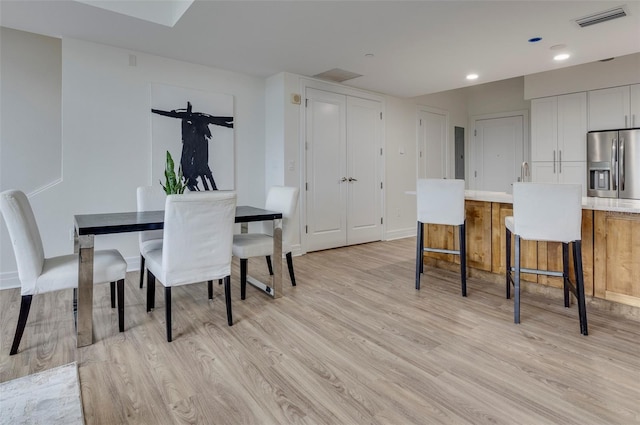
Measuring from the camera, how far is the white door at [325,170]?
15.7 ft

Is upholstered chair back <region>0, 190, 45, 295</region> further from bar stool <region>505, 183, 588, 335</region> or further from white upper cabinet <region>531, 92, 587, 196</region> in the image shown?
white upper cabinet <region>531, 92, 587, 196</region>

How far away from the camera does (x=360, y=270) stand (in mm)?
3928

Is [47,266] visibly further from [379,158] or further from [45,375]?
[379,158]

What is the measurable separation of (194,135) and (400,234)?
12.0ft

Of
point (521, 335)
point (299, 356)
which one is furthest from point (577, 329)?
point (299, 356)

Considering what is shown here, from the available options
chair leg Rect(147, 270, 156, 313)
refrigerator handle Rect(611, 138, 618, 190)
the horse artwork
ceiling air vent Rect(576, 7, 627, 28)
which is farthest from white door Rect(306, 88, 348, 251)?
refrigerator handle Rect(611, 138, 618, 190)

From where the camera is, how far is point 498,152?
6.61m

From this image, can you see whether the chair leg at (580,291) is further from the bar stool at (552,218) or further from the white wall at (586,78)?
the white wall at (586,78)

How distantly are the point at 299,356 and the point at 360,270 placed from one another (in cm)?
199

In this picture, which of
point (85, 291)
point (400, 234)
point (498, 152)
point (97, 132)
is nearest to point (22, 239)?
point (85, 291)

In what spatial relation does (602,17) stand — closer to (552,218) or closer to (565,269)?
(552,218)

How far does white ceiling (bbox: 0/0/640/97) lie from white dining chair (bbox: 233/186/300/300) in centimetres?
149

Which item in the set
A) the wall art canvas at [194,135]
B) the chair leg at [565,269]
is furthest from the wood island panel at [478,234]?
the wall art canvas at [194,135]

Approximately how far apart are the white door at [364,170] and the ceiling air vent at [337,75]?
1.55 ft
